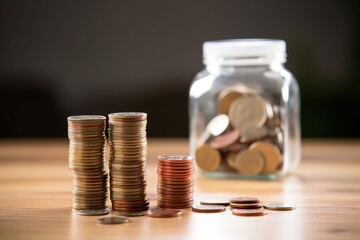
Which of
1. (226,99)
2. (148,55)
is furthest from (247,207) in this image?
(148,55)

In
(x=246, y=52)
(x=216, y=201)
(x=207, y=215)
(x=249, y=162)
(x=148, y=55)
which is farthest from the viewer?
(x=148, y=55)

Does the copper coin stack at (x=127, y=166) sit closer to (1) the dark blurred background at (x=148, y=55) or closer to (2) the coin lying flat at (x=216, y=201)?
(2) the coin lying flat at (x=216, y=201)

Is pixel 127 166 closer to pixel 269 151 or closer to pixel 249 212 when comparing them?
pixel 249 212

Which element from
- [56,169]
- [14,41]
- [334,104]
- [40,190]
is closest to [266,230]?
[40,190]

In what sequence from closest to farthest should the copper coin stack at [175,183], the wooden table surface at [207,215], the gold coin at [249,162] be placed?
1. the wooden table surface at [207,215]
2. the copper coin stack at [175,183]
3. the gold coin at [249,162]

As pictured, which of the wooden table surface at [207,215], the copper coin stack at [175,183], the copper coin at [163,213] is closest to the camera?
the wooden table surface at [207,215]

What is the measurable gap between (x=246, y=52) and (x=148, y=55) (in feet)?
7.18

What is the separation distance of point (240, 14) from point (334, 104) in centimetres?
73

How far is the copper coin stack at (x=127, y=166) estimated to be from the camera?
5.65 ft

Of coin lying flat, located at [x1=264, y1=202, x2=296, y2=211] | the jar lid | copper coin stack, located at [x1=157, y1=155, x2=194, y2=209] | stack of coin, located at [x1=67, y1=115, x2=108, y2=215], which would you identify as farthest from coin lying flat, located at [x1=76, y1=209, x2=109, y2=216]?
the jar lid

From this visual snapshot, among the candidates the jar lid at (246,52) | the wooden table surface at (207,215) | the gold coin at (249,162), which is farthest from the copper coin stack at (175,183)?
the jar lid at (246,52)

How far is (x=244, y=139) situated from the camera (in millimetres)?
2197

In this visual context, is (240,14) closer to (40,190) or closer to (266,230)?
(40,190)

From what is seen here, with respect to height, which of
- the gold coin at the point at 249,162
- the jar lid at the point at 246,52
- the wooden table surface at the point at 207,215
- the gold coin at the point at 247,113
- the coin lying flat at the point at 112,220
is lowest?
the wooden table surface at the point at 207,215
